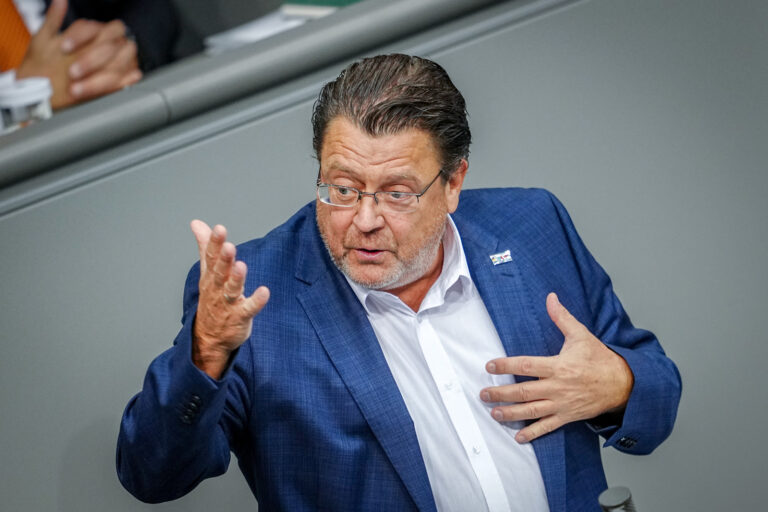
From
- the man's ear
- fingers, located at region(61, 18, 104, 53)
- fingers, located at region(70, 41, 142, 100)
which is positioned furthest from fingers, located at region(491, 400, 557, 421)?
fingers, located at region(61, 18, 104, 53)

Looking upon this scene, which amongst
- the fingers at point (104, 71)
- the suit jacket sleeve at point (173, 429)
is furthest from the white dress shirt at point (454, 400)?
the fingers at point (104, 71)

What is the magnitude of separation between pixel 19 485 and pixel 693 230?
4.92ft

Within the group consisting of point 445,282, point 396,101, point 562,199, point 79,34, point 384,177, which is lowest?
point 562,199

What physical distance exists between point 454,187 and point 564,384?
37 cm

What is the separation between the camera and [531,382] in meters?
1.65

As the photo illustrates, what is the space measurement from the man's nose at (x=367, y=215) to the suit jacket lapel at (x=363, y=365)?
13 cm

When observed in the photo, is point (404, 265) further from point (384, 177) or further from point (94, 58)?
point (94, 58)

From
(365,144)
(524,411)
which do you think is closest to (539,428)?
(524,411)

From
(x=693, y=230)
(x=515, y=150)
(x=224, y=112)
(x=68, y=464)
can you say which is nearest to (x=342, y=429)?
(x=68, y=464)

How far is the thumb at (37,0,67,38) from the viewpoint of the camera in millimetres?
2244

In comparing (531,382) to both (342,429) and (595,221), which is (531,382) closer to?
(342,429)

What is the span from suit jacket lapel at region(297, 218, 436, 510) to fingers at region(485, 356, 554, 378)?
0.16m

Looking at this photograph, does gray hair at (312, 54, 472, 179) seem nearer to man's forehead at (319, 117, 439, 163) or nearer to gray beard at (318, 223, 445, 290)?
man's forehead at (319, 117, 439, 163)

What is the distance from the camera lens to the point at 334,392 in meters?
1.61
